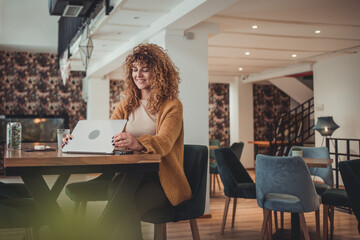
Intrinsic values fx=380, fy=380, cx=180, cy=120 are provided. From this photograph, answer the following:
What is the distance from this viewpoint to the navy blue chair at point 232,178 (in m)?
3.97

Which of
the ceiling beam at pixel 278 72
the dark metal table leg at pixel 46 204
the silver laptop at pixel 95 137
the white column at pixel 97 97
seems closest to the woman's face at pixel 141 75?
the silver laptop at pixel 95 137

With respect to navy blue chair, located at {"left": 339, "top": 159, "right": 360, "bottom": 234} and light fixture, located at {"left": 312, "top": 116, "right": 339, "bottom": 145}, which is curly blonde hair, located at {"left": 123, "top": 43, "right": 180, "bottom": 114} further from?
light fixture, located at {"left": 312, "top": 116, "right": 339, "bottom": 145}

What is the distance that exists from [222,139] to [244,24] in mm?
6587

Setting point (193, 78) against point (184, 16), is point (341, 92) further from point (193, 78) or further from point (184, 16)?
point (184, 16)

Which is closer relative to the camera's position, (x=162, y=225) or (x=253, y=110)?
(x=162, y=225)

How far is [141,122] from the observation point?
2275 millimetres

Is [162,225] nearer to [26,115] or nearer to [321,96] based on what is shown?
[321,96]

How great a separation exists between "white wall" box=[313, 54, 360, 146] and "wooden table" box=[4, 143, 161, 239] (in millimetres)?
6833

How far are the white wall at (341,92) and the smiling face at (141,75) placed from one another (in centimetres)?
644

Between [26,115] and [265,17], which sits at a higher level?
[265,17]

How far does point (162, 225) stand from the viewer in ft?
7.09

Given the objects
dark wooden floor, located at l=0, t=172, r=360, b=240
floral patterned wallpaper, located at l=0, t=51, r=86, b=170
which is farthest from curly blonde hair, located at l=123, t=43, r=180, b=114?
floral patterned wallpaper, located at l=0, t=51, r=86, b=170

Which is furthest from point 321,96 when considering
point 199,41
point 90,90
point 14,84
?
point 14,84

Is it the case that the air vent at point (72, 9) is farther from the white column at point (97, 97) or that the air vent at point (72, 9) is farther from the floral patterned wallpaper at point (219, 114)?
the floral patterned wallpaper at point (219, 114)
